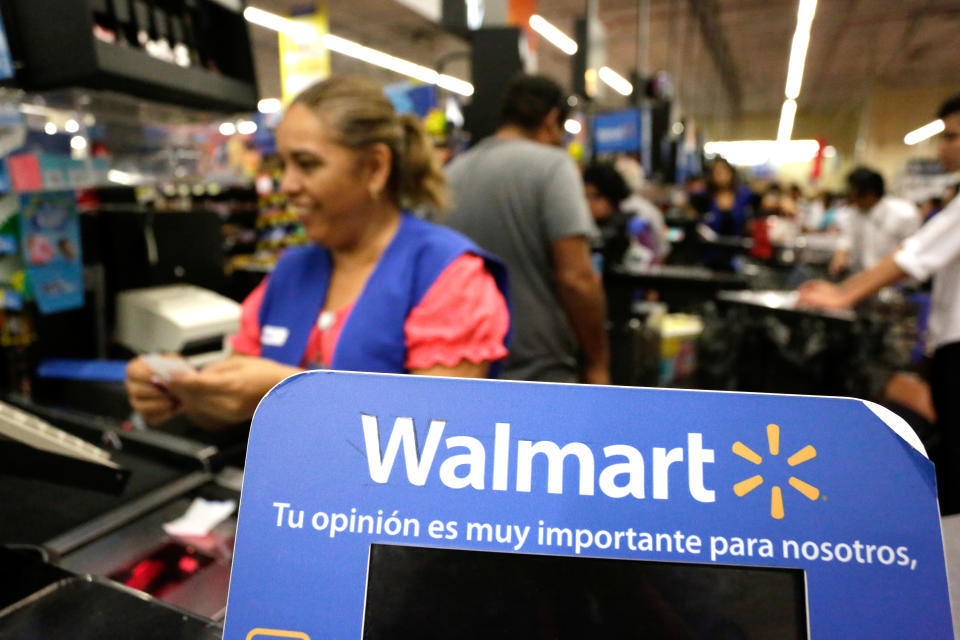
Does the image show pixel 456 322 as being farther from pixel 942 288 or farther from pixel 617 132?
pixel 617 132

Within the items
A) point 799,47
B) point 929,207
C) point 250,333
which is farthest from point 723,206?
point 250,333

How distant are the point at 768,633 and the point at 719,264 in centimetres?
627

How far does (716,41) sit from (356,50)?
245 inches

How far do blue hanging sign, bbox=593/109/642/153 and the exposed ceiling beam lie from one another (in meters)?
3.71

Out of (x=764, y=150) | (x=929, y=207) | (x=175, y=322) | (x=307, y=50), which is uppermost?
(x=764, y=150)

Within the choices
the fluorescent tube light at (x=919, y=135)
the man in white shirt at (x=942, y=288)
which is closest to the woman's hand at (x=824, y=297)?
the man in white shirt at (x=942, y=288)

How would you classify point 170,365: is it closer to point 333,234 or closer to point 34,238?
point 333,234

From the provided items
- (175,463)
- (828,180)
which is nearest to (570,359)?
(175,463)

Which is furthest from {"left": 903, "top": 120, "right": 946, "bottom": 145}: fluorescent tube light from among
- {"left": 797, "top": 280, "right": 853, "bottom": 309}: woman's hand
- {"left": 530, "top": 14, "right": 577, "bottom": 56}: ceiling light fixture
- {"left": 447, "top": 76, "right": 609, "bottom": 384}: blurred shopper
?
{"left": 447, "top": 76, "right": 609, "bottom": 384}: blurred shopper

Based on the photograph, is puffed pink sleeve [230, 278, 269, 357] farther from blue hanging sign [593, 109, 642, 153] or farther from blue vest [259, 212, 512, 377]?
blue hanging sign [593, 109, 642, 153]

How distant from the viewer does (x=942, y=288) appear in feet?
7.84

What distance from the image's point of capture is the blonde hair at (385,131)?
1.19 meters

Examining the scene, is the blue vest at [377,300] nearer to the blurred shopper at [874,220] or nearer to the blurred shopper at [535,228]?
the blurred shopper at [535,228]

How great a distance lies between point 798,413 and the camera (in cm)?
49
